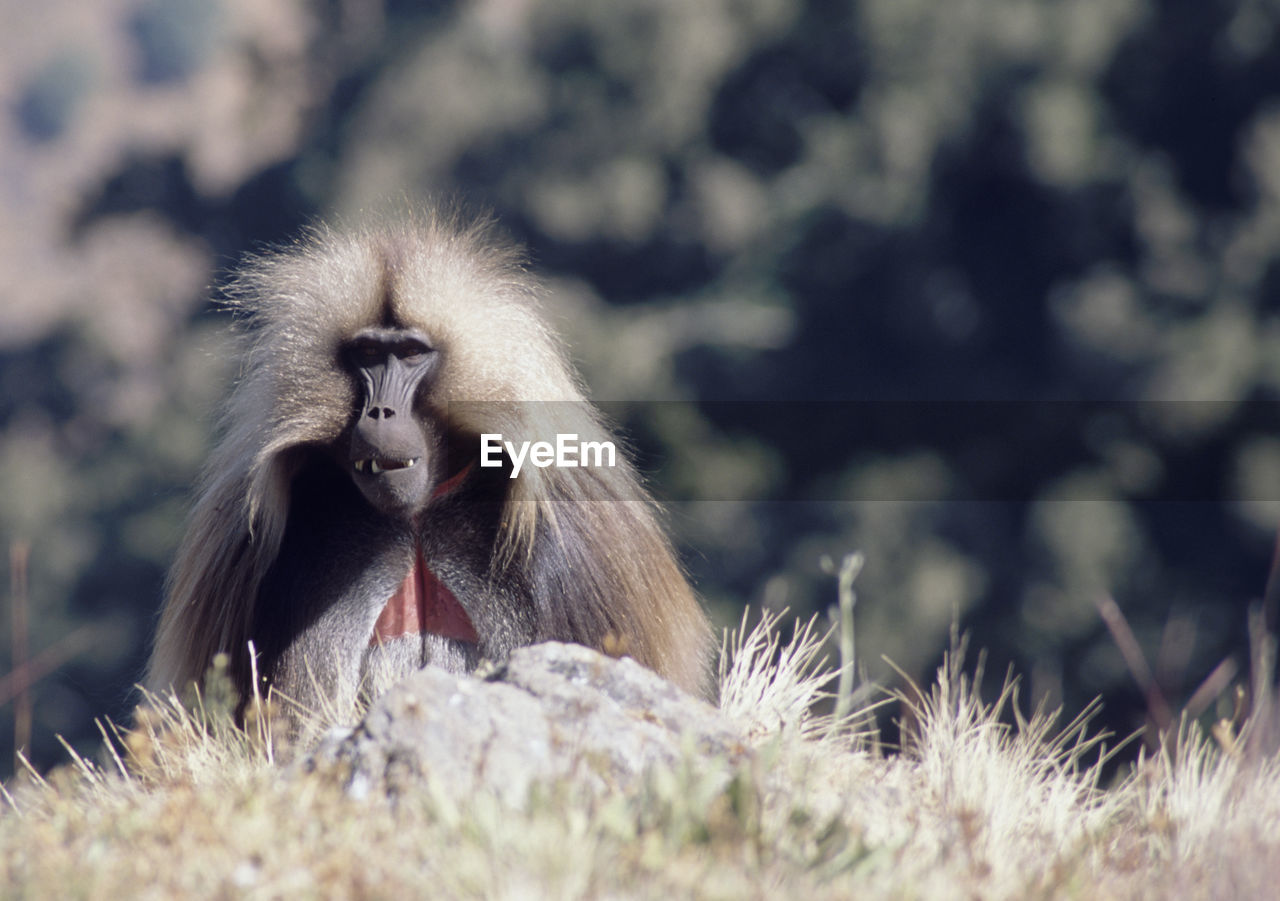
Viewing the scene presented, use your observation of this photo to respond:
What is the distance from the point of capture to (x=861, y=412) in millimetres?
23172

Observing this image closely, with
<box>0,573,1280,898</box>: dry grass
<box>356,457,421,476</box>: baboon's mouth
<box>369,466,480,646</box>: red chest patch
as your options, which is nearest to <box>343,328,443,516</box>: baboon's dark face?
<box>356,457,421,476</box>: baboon's mouth

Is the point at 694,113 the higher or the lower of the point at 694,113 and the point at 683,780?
the higher

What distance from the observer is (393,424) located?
457 centimetres

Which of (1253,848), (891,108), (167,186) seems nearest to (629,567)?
(1253,848)

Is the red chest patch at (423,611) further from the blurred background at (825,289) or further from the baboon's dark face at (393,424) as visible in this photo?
the blurred background at (825,289)

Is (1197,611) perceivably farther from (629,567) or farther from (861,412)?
(629,567)

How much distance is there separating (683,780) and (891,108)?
21859 mm

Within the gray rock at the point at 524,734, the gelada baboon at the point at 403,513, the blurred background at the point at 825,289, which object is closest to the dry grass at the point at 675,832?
the gray rock at the point at 524,734

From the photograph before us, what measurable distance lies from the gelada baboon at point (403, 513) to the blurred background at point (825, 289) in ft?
44.3

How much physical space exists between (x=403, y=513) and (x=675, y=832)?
6.19 feet

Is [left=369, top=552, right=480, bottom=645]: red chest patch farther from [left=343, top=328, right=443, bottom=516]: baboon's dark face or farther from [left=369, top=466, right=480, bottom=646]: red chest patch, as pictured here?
[left=343, top=328, right=443, bottom=516]: baboon's dark face

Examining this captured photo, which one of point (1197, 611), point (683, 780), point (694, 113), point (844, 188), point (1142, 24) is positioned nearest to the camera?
point (683, 780)

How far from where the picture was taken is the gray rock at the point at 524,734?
338 cm

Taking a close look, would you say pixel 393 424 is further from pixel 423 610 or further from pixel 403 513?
pixel 423 610
